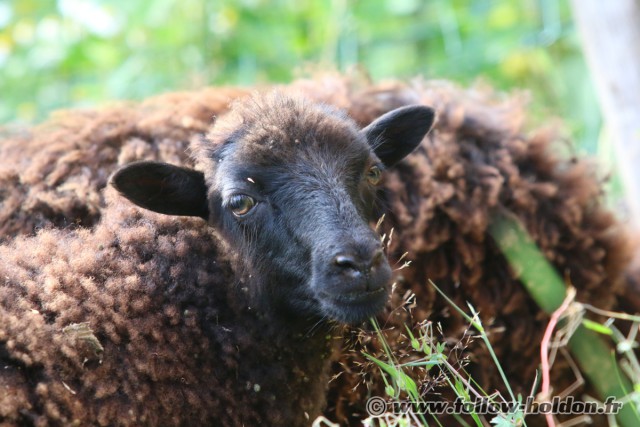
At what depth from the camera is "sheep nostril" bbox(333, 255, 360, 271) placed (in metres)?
2.93

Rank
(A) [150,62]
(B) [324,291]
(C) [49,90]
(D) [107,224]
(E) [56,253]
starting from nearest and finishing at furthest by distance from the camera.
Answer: (B) [324,291], (E) [56,253], (D) [107,224], (A) [150,62], (C) [49,90]

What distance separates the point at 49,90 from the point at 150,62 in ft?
6.60

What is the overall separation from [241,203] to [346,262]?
0.60m

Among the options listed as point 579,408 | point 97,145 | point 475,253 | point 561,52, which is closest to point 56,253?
point 97,145

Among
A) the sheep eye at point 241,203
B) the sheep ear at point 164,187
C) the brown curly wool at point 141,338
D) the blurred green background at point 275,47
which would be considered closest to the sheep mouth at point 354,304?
the brown curly wool at point 141,338

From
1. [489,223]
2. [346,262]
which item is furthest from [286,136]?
[489,223]

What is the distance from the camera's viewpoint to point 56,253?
10.9 ft

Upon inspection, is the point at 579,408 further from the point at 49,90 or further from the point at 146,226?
the point at 49,90

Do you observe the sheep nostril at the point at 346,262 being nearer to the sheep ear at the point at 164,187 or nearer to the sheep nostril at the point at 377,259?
the sheep nostril at the point at 377,259

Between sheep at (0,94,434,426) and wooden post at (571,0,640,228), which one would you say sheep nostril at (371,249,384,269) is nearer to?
sheep at (0,94,434,426)

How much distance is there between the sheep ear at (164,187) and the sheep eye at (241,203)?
0.26 meters

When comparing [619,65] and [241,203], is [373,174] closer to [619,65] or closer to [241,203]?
[241,203]

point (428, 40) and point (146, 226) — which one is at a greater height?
point (146, 226)

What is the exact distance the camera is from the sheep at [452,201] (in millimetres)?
4020
